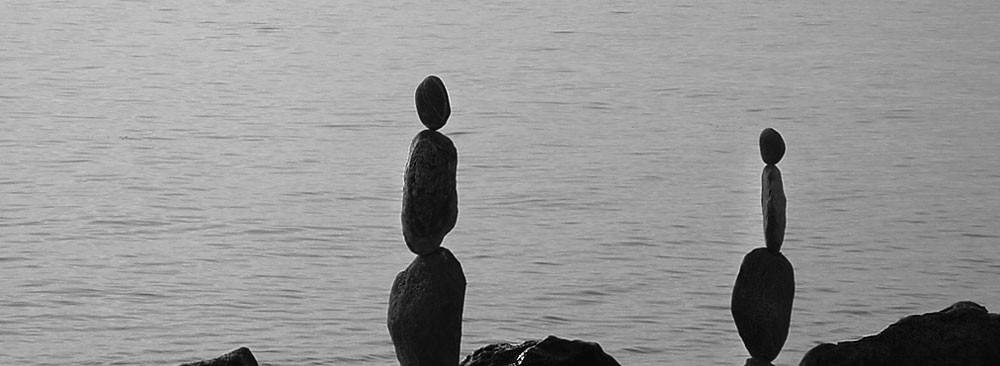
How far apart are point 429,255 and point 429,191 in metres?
0.25

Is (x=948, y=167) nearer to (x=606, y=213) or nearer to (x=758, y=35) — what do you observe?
(x=606, y=213)

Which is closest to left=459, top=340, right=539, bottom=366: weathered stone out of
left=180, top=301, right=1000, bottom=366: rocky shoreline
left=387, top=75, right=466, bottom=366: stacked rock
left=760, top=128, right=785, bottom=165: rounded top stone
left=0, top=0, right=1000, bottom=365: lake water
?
left=180, top=301, right=1000, bottom=366: rocky shoreline

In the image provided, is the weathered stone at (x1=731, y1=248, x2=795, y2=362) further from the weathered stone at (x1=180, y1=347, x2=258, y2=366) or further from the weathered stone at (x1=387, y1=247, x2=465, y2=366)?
the weathered stone at (x1=180, y1=347, x2=258, y2=366)

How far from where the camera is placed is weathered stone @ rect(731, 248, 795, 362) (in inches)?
218

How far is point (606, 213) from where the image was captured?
36.3 ft

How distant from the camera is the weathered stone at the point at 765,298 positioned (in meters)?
5.55

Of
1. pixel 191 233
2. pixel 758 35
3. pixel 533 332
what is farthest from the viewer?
pixel 758 35

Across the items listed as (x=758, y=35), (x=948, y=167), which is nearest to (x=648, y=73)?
(x=758, y=35)

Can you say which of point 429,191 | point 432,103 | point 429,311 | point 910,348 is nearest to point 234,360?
point 429,311

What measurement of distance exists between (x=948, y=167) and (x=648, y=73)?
4725 mm

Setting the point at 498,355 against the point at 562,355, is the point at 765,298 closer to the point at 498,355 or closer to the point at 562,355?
the point at 562,355

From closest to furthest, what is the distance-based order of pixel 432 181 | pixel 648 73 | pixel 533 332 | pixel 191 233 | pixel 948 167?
pixel 432 181, pixel 533 332, pixel 191 233, pixel 948 167, pixel 648 73

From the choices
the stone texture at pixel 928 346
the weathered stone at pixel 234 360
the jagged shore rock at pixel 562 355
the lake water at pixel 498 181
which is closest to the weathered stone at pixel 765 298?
the stone texture at pixel 928 346

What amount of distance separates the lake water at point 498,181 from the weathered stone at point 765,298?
2565mm
